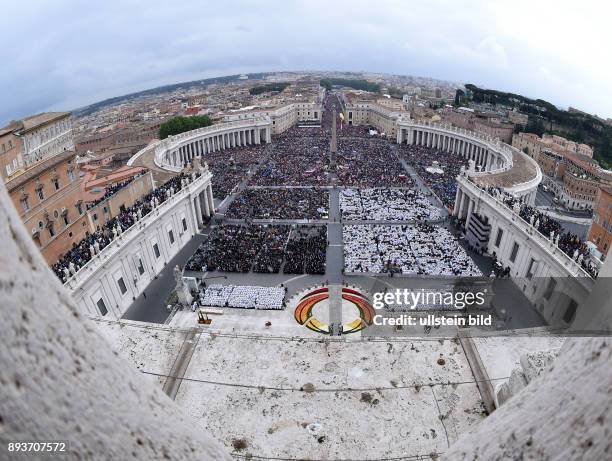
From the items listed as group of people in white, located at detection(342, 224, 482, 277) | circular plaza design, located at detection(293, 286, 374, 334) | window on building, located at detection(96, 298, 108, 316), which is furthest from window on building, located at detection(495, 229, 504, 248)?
window on building, located at detection(96, 298, 108, 316)

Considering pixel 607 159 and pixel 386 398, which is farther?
pixel 607 159

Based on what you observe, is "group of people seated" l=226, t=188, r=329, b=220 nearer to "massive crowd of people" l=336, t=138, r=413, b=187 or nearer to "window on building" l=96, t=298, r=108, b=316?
"massive crowd of people" l=336, t=138, r=413, b=187

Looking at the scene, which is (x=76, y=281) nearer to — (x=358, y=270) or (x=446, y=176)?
(x=358, y=270)

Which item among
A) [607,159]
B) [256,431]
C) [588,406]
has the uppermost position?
[588,406]

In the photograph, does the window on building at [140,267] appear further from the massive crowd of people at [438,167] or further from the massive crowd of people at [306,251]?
the massive crowd of people at [438,167]

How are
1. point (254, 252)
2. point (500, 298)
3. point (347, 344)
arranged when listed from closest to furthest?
point (347, 344), point (500, 298), point (254, 252)

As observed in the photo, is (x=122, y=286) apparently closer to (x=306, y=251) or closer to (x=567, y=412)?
(x=306, y=251)

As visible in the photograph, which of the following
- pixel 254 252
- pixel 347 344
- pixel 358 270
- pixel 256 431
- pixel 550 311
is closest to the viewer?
pixel 256 431

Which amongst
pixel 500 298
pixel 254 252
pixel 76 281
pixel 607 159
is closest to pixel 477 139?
pixel 607 159
